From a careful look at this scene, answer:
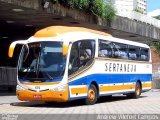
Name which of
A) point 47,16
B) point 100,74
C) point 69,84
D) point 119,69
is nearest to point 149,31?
point 47,16

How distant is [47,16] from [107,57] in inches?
265

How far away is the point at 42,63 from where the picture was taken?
17.1 metres

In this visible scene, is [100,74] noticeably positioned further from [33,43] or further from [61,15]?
[61,15]

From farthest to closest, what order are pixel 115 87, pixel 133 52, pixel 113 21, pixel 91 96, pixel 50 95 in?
pixel 113 21
pixel 133 52
pixel 115 87
pixel 91 96
pixel 50 95

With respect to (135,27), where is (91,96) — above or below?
below

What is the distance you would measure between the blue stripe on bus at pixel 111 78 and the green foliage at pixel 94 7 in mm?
5178

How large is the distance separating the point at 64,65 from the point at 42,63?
0.84 meters

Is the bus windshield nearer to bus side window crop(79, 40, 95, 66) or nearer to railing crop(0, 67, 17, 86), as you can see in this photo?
bus side window crop(79, 40, 95, 66)

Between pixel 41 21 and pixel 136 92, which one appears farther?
pixel 41 21

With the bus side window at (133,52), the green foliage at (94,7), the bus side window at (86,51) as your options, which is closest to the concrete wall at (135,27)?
the green foliage at (94,7)

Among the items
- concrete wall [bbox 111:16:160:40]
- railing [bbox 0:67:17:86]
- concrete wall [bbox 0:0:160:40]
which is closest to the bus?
concrete wall [bbox 0:0:160:40]

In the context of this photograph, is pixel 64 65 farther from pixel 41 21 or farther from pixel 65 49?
pixel 41 21

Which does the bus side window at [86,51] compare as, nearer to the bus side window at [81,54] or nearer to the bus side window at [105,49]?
the bus side window at [81,54]

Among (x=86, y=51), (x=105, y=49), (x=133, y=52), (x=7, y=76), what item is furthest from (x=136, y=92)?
(x=7, y=76)
